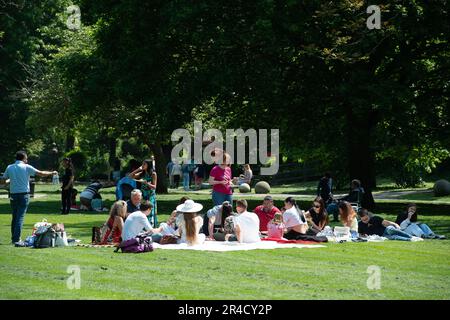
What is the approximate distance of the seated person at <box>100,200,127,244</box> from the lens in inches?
843

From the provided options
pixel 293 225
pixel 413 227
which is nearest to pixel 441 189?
pixel 413 227

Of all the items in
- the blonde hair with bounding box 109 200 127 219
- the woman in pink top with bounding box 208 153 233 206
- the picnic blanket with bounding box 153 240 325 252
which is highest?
the woman in pink top with bounding box 208 153 233 206

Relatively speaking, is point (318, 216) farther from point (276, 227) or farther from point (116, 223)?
point (116, 223)

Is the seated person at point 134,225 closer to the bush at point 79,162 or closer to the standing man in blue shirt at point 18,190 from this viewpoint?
the standing man in blue shirt at point 18,190

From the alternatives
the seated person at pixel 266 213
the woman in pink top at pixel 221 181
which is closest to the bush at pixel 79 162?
the woman in pink top at pixel 221 181

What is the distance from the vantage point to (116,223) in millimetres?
21516

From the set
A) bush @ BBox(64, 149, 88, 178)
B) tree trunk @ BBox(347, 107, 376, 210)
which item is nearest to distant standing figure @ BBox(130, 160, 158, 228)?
tree trunk @ BBox(347, 107, 376, 210)

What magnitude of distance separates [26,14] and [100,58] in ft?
67.2

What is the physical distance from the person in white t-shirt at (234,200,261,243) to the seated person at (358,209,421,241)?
3.58m

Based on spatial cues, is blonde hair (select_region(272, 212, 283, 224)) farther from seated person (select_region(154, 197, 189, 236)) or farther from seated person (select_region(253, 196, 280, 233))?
seated person (select_region(154, 197, 189, 236))

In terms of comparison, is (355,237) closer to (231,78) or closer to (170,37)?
(231,78)

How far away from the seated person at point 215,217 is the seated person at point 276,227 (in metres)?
1.04

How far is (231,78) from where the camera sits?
33.5 meters
